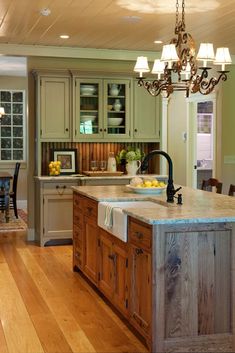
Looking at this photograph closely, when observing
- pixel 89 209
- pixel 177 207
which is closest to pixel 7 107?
pixel 89 209

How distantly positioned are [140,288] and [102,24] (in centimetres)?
322

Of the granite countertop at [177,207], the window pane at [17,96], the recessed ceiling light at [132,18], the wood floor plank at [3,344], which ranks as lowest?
the wood floor plank at [3,344]

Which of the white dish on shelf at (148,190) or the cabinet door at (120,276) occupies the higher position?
the white dish on shelf at (148,190)

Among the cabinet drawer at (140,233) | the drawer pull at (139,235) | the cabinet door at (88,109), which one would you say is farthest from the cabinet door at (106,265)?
the cabinet door at (88,109)

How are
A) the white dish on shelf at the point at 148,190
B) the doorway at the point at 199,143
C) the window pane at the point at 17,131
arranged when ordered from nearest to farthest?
the white dish on shelf at the point at 148,190, the doorway at the point at 199,143, the window pane at the point at 17,131

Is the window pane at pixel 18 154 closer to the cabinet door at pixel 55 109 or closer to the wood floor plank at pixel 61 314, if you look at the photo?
the cabinet door at pixel 55 109

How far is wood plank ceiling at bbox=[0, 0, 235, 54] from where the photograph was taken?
16.8 ft

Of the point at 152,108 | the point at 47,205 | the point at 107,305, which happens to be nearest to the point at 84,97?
the point at 152,108

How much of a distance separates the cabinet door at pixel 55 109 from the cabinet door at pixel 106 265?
9.46 feet

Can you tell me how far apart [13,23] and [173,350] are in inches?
152

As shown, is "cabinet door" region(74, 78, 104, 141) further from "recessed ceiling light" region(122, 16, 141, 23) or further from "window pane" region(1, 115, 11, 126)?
"window pane" region(1, 115, 11, 126)

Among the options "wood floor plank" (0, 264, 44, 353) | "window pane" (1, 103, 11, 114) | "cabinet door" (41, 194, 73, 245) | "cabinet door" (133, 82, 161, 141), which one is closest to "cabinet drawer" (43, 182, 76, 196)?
"cabinet door" (41, 194, 73, 245)

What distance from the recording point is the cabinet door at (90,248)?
16.1 feet

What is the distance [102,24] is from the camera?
5.87 meters
